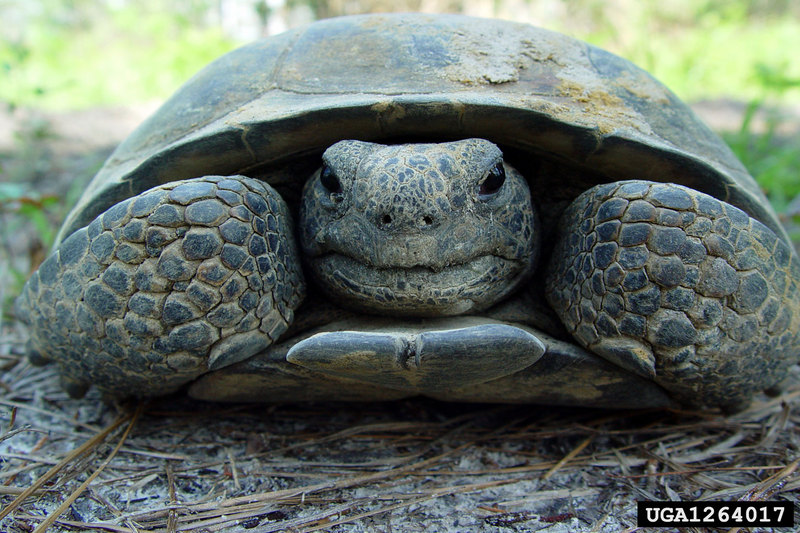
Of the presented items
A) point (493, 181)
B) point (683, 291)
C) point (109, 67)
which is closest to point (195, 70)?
point (109, 67)

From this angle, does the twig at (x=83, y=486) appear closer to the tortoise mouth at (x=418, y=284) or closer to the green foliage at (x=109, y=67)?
the tortoise mouth at (x=418, y=284)

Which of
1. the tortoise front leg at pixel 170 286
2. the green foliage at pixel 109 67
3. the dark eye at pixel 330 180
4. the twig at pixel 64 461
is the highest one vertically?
the green foliage at pixel 109 67

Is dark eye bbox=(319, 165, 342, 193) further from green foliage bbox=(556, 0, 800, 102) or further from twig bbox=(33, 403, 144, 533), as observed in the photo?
green foliage bbox=(556, 0, 800, 102)

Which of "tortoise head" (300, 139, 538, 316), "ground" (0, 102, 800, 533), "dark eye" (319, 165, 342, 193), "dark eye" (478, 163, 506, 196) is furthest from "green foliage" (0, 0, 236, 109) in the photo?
"dark eye" (478, 163, 506, 196)

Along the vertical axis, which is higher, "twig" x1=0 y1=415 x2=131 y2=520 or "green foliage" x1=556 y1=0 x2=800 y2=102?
"green foliage" x1=556 y1=0 x2=800 y2=102

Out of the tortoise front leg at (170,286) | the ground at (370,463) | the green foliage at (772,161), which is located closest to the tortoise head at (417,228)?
the tortoise front leg at (170,286)

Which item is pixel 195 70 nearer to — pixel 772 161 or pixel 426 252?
pixel 772 161
